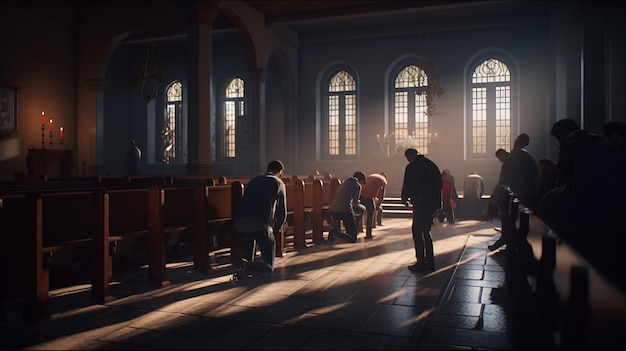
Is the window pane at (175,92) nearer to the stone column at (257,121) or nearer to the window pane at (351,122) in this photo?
the stone column at (257,121)

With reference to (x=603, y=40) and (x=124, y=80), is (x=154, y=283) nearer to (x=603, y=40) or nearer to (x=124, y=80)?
(x=603, y=40)

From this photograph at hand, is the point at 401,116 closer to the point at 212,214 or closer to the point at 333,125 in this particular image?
the point at 333,125

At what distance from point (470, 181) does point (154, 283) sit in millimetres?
9677

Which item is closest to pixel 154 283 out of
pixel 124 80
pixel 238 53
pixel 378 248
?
pixel 378 248

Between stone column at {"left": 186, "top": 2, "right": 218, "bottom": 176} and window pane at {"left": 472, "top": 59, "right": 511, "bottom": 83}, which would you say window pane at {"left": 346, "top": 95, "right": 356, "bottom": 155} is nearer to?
window pane at {"left": 472, "top": 59, "right": 511, "bottom": 83}

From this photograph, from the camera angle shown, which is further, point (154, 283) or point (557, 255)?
point (154, 283)

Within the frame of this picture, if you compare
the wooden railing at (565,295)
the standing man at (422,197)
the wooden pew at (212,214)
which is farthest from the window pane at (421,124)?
the wooden railing at (565,295)

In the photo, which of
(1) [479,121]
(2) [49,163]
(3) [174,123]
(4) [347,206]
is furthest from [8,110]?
(1) [479,121]

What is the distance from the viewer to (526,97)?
16.0m

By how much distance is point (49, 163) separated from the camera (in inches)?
538

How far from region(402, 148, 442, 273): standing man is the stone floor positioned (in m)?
0.23

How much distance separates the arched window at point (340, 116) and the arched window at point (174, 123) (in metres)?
5.93

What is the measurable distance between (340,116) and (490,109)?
17.6 ft

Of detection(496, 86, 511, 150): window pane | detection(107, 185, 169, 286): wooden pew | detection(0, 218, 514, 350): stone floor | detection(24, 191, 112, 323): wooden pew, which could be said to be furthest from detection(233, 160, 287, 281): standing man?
detection(496, 86, 511, 150): window pane
